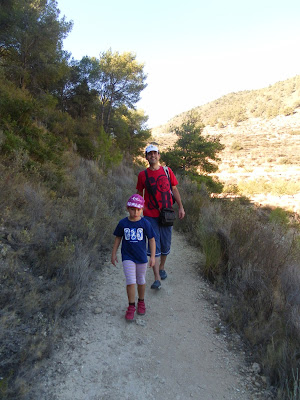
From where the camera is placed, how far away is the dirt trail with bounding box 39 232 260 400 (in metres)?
1.96

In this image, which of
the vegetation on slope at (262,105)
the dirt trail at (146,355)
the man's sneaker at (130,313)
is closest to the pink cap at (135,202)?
the man's sneaker at (130,313)

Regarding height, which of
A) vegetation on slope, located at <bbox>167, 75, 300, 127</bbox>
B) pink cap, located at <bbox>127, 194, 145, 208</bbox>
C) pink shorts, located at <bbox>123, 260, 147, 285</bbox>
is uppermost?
vegetation on slope, located at <bbox>167, 75, 300, 127</bbox>

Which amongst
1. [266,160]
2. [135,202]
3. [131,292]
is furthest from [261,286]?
[266,160]

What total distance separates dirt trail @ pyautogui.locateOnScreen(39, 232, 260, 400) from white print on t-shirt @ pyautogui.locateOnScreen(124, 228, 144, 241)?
39.9 inches

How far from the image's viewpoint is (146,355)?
2338mm

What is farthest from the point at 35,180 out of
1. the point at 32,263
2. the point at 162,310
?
the point at 162,310

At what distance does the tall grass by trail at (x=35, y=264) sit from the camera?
6.21 ft

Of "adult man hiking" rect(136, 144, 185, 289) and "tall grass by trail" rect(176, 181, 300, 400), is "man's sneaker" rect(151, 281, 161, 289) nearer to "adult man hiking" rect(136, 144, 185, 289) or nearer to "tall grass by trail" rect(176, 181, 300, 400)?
"adult man hiking" rect(136, 144, 185, 289)

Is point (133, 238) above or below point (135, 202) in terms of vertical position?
below

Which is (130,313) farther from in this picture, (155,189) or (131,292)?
(155,189)

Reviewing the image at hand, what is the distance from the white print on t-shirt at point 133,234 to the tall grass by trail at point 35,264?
2.71 feet

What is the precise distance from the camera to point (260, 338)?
247 centimetres

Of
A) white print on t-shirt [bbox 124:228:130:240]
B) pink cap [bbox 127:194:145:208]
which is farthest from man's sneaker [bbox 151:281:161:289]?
pink cap [bbox 127:194:145:208]

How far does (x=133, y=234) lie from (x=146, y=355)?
1230mm
